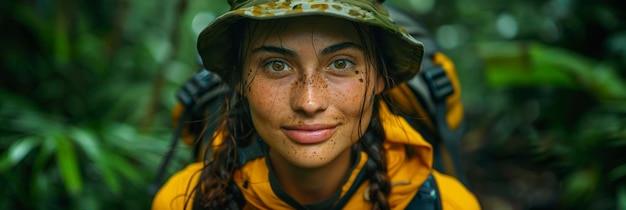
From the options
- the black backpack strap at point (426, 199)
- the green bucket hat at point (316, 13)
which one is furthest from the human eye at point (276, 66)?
the black backpack strap at point (426, 199)

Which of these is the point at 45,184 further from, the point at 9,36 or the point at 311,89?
the point at 311,89

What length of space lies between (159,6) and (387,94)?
2418 mm

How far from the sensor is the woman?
1.27m

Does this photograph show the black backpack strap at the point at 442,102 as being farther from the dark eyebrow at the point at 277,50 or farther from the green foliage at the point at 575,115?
the green foliage at the point at 575,115

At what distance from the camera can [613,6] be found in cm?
321

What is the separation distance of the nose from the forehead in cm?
8

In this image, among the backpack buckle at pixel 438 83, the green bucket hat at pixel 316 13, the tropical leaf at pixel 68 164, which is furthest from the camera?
the tropical leaf at pixel 68 164

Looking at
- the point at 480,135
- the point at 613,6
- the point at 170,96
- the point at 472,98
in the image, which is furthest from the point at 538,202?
the point at 170,96

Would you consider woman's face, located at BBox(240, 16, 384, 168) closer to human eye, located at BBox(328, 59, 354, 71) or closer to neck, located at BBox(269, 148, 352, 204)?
human eye, located at BBox(328, 59, 354, 71)

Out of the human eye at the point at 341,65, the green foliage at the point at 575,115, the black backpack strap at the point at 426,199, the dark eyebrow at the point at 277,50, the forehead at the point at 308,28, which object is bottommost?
the green foliage at the point at 575,115

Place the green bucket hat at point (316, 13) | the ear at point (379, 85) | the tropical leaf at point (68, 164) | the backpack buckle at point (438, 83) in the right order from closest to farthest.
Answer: the green bucket hat at point (316, 13) → the ear at point (379, 85) → the backpack buckle at point (438, 83) → the tropical leaf at point (68, 164)

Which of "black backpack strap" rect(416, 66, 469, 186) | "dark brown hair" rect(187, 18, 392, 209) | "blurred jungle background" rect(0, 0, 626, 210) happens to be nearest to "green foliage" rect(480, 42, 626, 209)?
"blurred jungle background" rect(0, 0, 626, 210)

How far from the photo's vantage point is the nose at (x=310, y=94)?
49.0 inches

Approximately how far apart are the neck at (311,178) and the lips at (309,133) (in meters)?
0.15
